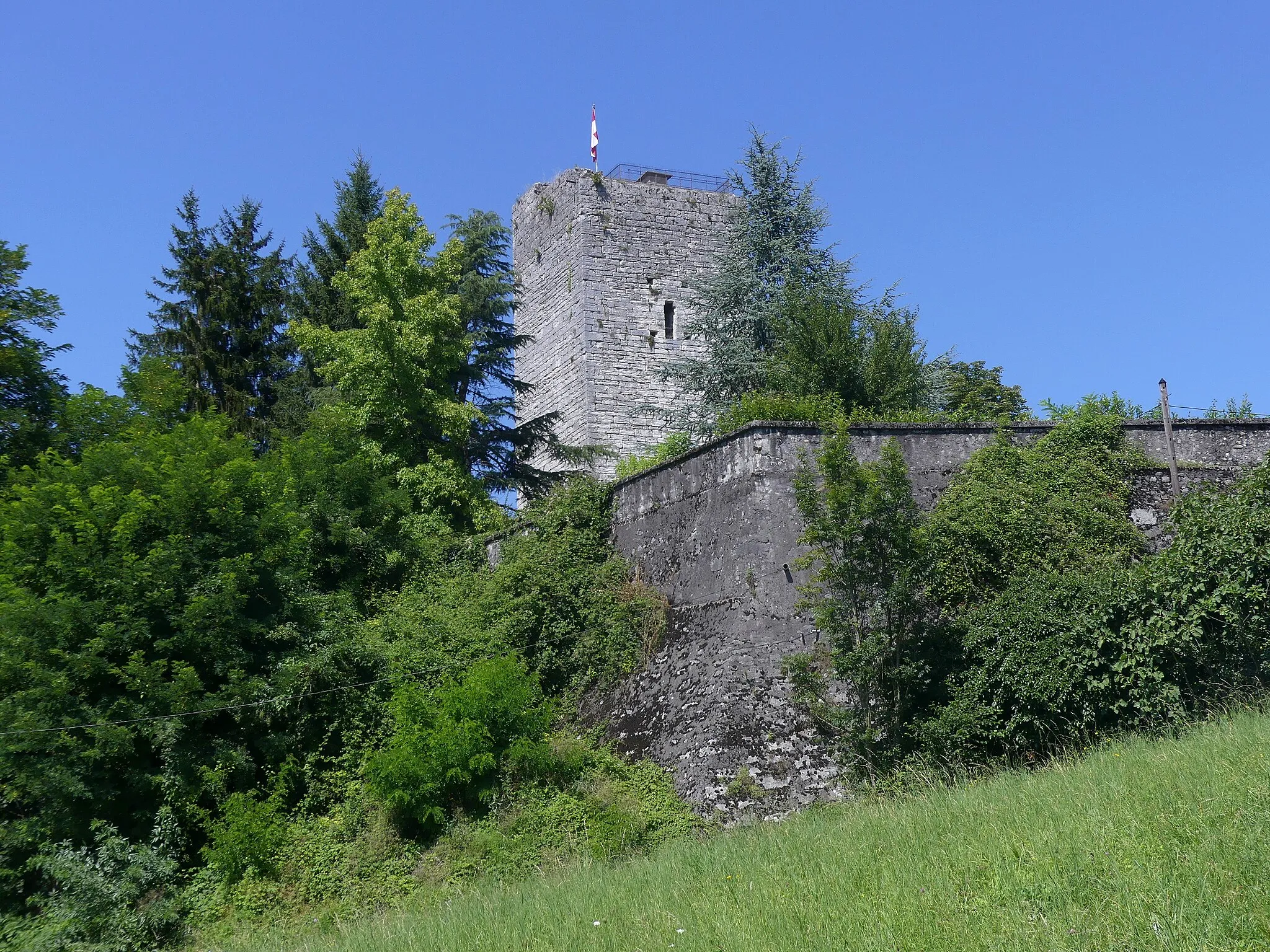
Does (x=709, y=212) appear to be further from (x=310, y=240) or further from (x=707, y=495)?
(x=707, y=495)

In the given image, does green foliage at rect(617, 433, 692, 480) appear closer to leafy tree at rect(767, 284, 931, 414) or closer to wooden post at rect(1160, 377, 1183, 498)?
leafy tree at rect(767, 284, 931, 414)

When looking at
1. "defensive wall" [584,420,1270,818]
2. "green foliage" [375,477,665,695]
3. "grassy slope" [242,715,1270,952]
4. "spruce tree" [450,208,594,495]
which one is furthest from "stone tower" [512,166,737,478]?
"grassy slope" [242,715,1270,952]

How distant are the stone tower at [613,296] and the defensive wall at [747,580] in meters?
10.6

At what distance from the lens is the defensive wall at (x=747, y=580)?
1370cm

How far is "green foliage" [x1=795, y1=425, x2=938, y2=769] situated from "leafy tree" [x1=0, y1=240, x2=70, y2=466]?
14.1m

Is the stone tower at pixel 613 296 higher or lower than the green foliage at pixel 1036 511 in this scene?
higher

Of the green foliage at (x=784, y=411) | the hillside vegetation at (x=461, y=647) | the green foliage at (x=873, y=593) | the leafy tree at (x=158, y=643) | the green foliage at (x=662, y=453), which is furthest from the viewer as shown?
the green foliage at (x=662, y=453)

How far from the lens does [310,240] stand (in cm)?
2639

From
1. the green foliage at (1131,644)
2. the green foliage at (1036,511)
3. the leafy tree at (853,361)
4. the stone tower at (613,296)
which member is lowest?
the green foliage at (1131,644)

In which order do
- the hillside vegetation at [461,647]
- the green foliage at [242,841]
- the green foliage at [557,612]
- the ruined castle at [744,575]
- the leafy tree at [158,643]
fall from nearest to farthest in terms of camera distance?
1. the hillside vegetation at [461,647]
2. the ruined castle at [744,575]
3. the green foliage at [242,841]
4. the leafy tree at [158,643]
5. the green foliage at [557,612]

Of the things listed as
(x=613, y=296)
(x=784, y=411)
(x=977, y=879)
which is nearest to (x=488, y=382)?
(x=613, y=296)

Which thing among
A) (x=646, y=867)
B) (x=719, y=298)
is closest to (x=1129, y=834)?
(x=646, y=867)

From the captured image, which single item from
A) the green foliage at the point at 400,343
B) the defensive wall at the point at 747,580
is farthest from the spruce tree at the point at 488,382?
the defensive wall at the point at 747,580

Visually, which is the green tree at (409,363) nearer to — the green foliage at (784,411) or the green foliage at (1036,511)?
the green foliage at (784,411)
